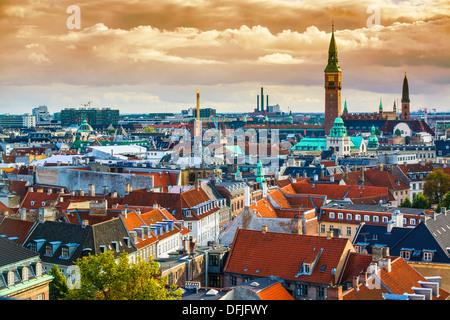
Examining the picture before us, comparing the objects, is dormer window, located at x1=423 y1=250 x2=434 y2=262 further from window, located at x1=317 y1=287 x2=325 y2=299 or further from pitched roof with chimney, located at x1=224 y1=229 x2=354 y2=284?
window, located at x1=317 y1=287 x2=325 y2=299

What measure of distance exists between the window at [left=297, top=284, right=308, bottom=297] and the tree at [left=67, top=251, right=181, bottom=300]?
26.8 ft

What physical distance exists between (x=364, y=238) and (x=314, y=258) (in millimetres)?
11671

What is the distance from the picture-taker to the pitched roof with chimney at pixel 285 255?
31.7 metres

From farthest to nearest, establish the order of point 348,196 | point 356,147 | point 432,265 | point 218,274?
point 356,147 < point 348,196 < point 432,265 < point 218,274

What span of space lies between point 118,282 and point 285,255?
11.8 meters

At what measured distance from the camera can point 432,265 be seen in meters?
37.9

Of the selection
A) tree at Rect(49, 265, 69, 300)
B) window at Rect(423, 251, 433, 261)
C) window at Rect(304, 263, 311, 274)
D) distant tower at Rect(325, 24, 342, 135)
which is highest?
distant tower at Rect(325, 24, 342, 135)

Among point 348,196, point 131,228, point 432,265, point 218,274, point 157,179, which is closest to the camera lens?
point 218,274

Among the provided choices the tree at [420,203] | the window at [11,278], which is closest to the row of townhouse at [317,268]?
the window at [11,278]

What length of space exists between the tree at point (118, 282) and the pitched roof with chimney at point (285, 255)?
8.08 meters

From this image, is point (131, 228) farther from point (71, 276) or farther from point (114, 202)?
point (114, 202)

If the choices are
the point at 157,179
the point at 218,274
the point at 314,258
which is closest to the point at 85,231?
the point at 218,274

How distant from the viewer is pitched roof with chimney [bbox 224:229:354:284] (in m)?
31.7

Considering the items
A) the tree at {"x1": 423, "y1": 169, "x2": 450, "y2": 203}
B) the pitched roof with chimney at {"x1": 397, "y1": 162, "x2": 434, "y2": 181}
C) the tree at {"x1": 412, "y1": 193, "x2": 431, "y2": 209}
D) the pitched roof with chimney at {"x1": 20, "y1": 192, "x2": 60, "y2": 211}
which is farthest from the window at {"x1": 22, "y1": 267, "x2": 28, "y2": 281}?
the pitched roof with chimney at {"x1": 397, "y1": 162, "x2": 434, "y2": 181}
